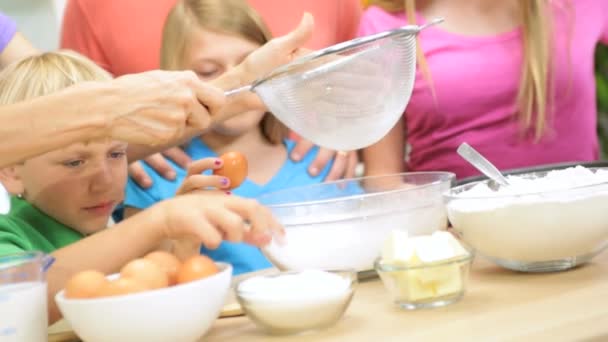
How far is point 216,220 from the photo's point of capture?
87cm

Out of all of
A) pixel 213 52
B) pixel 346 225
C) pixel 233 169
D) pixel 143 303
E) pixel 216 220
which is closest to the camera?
pixel 143 303

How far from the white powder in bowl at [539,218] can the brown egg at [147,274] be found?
369 mm

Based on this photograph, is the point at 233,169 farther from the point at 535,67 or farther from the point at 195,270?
the point at 535,67

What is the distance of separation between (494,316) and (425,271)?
0.09m

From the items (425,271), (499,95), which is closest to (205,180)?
(425,271)

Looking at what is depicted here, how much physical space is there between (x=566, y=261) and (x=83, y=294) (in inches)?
21.9

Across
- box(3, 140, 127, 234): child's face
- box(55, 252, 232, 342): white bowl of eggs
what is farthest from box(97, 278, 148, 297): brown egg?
box(3, 140, 127, 234): child's face

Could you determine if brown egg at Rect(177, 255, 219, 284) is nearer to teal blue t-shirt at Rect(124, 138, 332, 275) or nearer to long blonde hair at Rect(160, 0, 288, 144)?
teal blue t-shirt at Rect(124, 138, 332, 275)

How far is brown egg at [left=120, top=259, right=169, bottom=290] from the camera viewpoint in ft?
2.51

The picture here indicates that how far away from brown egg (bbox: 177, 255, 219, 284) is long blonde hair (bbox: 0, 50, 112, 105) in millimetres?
592

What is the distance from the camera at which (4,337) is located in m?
0.76

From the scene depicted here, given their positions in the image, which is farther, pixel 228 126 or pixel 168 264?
pixel 228 126

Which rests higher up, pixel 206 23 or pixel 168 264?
pixel 206 23

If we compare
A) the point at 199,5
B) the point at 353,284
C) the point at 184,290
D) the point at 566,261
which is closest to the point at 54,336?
the point at 184,290
